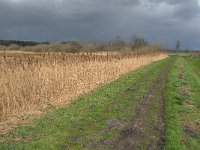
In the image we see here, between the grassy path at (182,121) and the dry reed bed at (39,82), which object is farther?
the dry reed bed at (39,82)

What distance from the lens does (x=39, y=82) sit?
15438 millimetres

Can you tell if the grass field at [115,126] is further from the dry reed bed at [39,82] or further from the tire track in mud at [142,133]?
the dry reed bed at [39,82]

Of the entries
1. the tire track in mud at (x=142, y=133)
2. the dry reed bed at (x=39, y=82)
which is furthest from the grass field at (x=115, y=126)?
the dry reed bed at (x=39, y=82)

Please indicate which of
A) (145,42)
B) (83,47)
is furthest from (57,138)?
(145,42)

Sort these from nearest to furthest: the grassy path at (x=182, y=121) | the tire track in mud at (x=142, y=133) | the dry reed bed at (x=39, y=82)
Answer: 1. the tire track in mud at (x=142, y=133)
2. the grassy path at (x=182, y=121)
3. the dry reed bed at (x=39, y=82)

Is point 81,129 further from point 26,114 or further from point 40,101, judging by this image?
point 40,101

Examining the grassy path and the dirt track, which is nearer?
the dirt track

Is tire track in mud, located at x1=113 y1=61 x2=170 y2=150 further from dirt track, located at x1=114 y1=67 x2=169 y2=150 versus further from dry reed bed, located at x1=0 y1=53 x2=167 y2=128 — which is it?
dry reed bed, located at x1=0 y1=53 x2=167 y2=128

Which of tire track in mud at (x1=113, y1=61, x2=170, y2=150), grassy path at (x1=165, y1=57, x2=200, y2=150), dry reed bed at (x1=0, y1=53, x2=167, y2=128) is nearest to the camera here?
tire track in mud at (x1=113, y1=61, x2=170, y2=150)

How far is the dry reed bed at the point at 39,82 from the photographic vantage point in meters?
13.2

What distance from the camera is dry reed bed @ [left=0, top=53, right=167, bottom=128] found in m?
13.2

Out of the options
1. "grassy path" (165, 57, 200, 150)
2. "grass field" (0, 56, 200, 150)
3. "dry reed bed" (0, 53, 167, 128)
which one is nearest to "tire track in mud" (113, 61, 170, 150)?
"grass field" (0, 56, 200, 150)

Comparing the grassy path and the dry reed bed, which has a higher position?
the dry reed bed

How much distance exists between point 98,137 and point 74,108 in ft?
14.0
